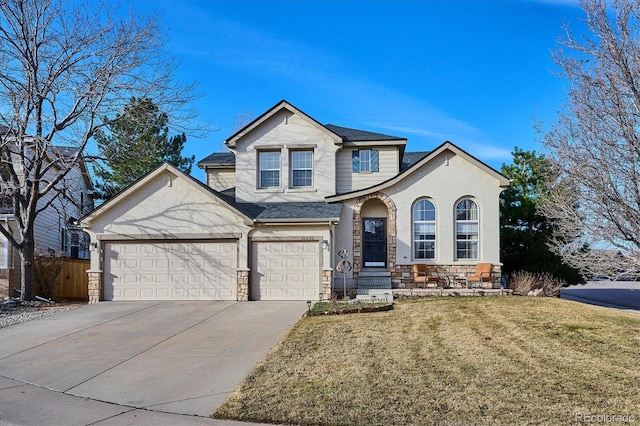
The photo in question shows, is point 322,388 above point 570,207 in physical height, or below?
below

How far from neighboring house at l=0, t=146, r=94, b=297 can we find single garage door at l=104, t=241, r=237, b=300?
3.10 meters

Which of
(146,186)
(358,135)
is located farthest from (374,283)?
(146,186)

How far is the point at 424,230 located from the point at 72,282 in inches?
582

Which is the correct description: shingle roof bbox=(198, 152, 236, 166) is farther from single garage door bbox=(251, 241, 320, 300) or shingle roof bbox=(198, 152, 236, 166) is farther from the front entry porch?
the front entry porch

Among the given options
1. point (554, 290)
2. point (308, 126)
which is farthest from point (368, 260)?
→ point (554, 290)

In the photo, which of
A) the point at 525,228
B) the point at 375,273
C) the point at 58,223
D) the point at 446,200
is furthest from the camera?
the point at 58,223

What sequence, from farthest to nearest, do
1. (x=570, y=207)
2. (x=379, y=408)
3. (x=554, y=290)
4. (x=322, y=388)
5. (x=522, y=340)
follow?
(x=554, y=290)
(x=570, y=207)
(x=522, y=340)
(x=322, y=388)
(x=379, y=408)

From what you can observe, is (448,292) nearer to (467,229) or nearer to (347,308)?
(467,229)

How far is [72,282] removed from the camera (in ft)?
72.0

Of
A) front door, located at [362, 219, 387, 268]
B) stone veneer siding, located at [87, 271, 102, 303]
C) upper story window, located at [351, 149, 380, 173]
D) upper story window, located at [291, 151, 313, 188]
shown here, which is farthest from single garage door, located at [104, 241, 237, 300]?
upper story window, located at [351, 149, 380, 173]

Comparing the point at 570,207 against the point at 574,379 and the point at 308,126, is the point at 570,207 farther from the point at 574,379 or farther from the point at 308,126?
the point at 308,126

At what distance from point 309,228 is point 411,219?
145 inches

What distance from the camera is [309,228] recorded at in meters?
17.0

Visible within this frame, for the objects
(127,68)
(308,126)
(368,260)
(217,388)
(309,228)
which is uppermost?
(127,68)
